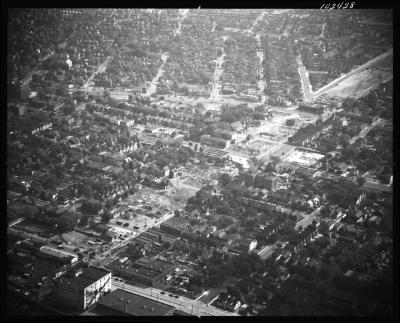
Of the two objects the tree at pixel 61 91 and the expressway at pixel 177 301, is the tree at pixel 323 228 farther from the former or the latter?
the tree at pixel 61 91

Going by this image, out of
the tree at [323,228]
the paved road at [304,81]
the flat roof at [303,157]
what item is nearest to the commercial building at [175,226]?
the tree at [323,228]

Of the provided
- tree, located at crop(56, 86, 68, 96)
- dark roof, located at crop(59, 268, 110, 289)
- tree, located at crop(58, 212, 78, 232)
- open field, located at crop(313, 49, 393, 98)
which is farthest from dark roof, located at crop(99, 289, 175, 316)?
open field, located at crop(313, 49, 393, 98)

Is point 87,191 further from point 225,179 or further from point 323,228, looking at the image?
point 323,228

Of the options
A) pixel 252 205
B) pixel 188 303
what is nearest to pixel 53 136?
pixel 252 205

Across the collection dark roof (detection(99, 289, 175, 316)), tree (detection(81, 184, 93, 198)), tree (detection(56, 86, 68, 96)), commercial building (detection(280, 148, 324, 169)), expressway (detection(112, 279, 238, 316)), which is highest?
tree (detection(56, 86, 68, 96))

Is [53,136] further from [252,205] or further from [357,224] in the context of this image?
[357,224]

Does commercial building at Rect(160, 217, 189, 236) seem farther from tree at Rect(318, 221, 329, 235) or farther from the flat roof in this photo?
the flat roof

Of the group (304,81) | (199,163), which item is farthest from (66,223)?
(304,81)
